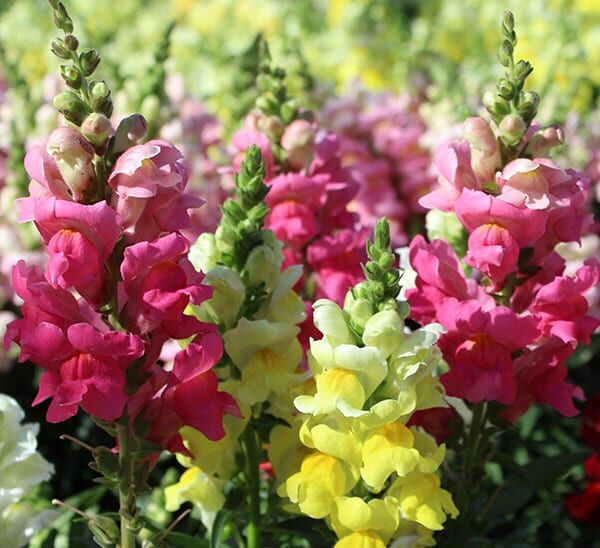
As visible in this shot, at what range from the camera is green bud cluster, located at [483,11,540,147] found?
1.65 meters

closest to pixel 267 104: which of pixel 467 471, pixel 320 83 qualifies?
pixel 467 471

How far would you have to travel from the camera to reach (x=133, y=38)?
5031 mm

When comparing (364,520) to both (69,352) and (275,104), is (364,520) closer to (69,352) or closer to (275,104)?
(69,352)

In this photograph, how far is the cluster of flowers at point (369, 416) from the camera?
1506mm

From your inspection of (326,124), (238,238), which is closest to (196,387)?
(238,238)

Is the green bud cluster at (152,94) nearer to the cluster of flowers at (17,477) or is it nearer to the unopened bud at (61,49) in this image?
the cluster of flowers at (17,477)

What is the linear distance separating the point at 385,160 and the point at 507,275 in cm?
151

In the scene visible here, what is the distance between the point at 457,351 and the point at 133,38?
3.76 metres

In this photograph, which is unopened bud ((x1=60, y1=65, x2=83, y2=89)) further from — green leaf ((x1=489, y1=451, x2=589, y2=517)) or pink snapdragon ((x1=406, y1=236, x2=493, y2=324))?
green leaf ((x1=489, y1=451, x2=589, y2=517))

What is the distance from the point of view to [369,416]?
1506 millimetres

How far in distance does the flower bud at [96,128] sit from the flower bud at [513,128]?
622 millimetres

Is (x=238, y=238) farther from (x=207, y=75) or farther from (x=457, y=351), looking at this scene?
(x=207, y=75)

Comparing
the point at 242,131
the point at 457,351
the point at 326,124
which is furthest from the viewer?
the point at 326,124

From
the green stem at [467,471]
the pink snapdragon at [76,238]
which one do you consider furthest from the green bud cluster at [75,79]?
the green stem at [467,471]
